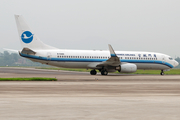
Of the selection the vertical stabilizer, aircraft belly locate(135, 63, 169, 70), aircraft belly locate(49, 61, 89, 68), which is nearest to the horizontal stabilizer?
the vertical stabilizer

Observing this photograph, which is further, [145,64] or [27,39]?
[145,64]

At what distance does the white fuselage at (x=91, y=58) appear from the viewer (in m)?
35.6

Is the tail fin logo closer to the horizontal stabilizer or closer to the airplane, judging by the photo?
the airplane

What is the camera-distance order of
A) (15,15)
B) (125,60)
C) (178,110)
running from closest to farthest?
(178,110)
(15,15)
(125,60)

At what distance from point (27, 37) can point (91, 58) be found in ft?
30.2

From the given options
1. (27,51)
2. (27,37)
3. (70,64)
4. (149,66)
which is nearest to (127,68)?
(149,66)

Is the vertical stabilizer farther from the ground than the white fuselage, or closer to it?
farther from the ground

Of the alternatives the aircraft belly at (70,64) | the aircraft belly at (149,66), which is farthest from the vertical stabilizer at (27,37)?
the aircraft belly at (149,66)

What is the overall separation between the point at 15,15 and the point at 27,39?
139 inches

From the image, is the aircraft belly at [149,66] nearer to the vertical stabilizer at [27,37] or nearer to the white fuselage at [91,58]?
the white fuselage at [91,58]

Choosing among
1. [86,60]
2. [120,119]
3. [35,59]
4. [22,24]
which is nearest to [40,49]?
[35,59]

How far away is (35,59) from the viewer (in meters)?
35.5

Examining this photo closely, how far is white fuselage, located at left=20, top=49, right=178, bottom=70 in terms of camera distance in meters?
35.6

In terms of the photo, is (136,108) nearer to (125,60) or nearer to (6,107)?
(6,107)
